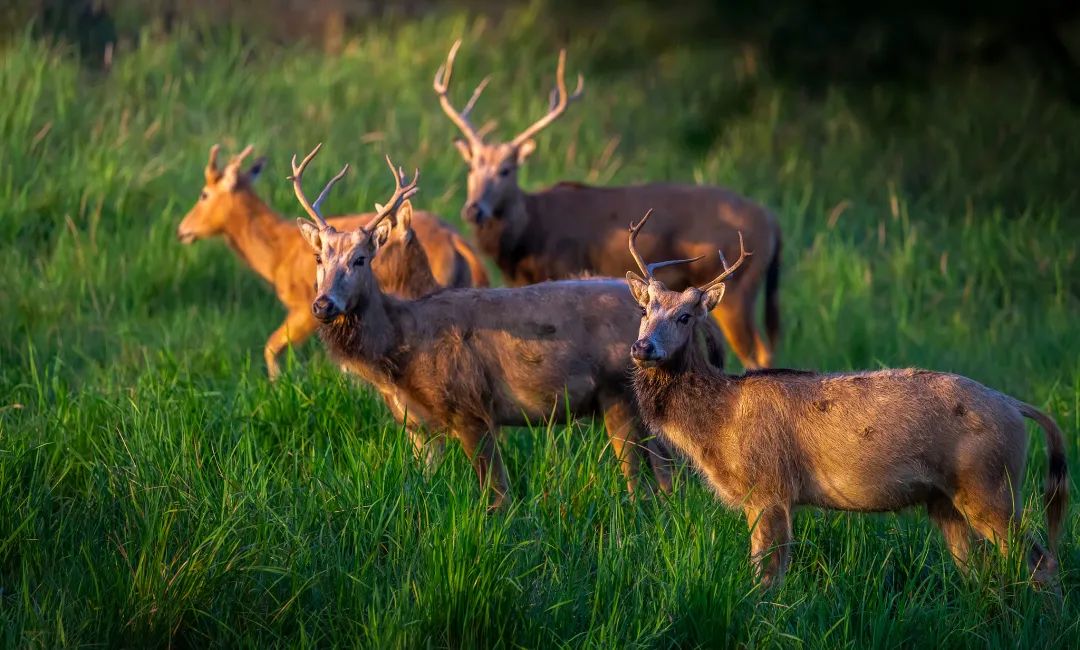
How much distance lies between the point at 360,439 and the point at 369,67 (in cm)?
956

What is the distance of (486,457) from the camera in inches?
307

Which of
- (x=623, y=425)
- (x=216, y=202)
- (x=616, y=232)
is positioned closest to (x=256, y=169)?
(x=216, y=202)

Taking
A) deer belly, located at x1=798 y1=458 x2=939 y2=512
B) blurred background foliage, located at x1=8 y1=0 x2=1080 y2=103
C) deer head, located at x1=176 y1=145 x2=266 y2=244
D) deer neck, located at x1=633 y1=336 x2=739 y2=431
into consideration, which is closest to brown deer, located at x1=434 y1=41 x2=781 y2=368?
deer head, located at x1=176 y1=145 x2=266 y2=244

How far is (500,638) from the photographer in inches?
223

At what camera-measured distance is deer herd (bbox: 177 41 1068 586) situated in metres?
6.52

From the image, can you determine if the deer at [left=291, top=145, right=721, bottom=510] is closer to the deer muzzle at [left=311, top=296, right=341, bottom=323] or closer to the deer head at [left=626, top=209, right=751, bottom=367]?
the deer muzzle at [left=311, top=296, right=341, bottom=323]

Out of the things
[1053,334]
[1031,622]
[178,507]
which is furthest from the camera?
[1053,334]

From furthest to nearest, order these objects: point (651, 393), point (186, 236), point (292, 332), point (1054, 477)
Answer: point (186, 236)
point (292, 332)
point (651, 393)
point (1054, 477)

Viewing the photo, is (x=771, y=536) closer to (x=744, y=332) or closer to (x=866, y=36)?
(x=866, y=36)

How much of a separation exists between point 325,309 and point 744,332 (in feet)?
15.1

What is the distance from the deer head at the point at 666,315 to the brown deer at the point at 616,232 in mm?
4335

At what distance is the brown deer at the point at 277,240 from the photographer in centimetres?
1066

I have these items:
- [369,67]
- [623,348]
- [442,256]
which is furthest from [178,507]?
[369,67]

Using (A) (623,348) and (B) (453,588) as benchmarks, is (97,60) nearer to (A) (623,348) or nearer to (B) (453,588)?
(A) (623,348)
